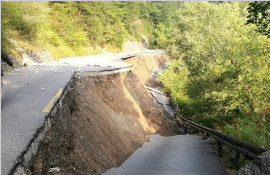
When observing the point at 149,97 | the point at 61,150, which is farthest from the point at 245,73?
the point at 149,97

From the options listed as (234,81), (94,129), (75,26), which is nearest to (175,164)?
(94,129)

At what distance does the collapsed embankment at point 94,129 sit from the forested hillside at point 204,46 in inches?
182

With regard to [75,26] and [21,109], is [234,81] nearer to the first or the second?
[21,109]

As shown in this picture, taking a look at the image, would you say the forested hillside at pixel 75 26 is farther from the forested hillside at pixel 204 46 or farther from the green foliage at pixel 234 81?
the green foliage at pixel 234 81

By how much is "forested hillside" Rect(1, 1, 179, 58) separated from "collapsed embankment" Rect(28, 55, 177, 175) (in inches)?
348

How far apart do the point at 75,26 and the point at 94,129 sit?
34.7 metres

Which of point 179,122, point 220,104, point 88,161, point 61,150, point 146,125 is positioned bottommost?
point 179,122

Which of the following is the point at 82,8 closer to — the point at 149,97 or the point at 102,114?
the point at 149,97

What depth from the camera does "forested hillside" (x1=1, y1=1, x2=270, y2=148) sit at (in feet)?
50.1

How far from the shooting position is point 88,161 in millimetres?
9406

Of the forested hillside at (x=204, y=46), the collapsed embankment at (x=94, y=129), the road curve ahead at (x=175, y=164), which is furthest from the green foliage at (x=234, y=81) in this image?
the collapsed embankment at (x=94, y=129)

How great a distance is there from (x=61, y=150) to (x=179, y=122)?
20278mm

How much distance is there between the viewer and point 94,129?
12562mm

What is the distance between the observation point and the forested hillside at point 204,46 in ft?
50.1
